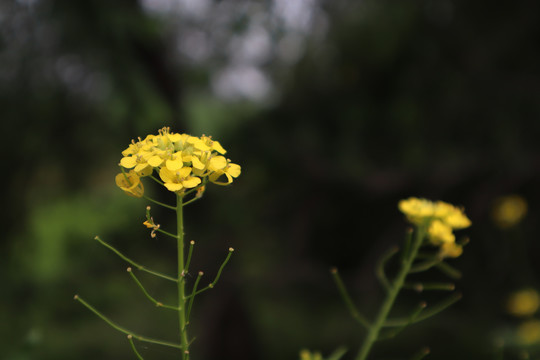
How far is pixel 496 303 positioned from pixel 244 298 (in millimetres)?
2205

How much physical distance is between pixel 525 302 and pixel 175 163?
10.7ft

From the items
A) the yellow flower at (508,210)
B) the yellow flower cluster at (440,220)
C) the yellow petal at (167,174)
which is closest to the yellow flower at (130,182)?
the yellow petal at (167,174)

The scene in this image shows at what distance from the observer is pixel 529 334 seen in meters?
3.11

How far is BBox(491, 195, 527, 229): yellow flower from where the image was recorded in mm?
3137

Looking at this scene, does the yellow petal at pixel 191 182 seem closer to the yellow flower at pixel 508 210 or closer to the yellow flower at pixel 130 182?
the yellow flower at pixel 130 182

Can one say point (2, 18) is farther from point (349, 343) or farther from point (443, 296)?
point (443, 296)

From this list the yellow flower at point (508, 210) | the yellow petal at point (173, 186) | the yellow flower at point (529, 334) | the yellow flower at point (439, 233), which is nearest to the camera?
the yellow petal at point (173, 186)

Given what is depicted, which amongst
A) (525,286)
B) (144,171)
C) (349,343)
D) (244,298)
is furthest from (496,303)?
(144,171)

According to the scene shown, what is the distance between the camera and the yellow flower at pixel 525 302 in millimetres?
3318

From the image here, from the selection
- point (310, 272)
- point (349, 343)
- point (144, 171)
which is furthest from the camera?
point (349, 343)

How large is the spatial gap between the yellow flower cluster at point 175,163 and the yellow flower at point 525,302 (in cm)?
310

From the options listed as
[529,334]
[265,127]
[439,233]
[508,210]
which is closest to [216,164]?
[439,233]

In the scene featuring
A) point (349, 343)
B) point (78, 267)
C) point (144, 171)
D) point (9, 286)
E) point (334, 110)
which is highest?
point (334, 110)

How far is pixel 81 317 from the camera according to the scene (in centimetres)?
588
